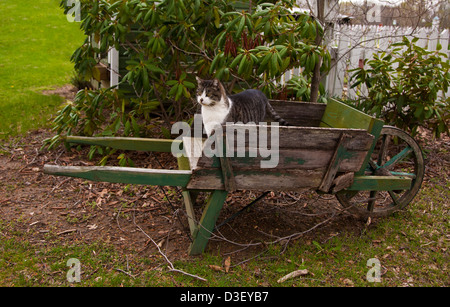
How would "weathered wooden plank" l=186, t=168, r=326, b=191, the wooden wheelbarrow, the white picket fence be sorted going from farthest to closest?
the white picket fence
"weathered wooden plank" l=186, t=168, r=326, b=191
the wooden wheelbarrow

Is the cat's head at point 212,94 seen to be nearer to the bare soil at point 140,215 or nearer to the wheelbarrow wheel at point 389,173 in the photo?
the bare soil at point 140,215

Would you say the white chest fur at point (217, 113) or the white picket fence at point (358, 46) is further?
the white picket fence at point (358, 46)

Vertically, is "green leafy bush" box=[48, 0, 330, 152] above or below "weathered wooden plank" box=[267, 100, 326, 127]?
above

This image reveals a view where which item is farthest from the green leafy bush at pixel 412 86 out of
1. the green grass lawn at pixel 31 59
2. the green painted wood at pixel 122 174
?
the green grass lawn at pixel 31 59

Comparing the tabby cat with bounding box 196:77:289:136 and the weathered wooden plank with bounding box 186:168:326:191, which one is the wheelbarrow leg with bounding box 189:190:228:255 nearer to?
the weathered wooden plank with bounding box 186:168:326:191

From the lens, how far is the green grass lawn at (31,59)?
5.87 metres

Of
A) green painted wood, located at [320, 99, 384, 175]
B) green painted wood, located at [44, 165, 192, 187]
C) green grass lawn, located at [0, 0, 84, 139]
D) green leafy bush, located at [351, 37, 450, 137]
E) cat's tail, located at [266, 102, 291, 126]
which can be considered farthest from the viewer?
green grass lawn, located at [0, 0, 84, 139]

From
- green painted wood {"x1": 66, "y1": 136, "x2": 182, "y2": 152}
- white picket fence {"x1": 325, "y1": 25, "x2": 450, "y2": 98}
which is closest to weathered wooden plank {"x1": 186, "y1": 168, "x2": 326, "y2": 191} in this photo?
green painted wood {"x1": 66, "y1": 136, "x2": 182, "y2": 152}

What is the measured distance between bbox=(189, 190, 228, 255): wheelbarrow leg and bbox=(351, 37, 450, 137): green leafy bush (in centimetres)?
271

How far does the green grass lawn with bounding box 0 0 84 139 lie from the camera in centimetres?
587

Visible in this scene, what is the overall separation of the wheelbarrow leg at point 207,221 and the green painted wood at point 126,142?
27.9 inches

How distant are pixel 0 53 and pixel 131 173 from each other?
7937 millimetres

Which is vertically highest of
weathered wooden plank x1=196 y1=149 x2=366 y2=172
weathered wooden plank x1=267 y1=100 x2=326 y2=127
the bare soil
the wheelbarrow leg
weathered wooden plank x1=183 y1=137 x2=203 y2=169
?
weathered wooden plank x1=267 y1=100 x2=326 y2=127

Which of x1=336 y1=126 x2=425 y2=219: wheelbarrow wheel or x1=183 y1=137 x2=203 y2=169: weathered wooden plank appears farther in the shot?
x1=336 y1=126 x2=425 y2=219: wheelbarrow wheel
